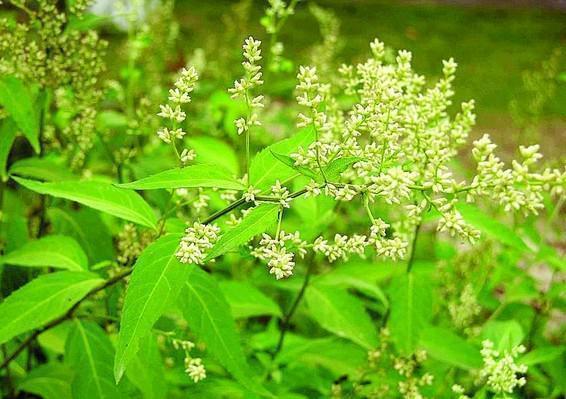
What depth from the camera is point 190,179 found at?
5.78ft

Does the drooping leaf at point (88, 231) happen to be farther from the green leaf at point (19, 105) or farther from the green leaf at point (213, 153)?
the green leaf at point (213, 153)

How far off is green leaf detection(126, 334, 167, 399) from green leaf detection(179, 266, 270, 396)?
0.96 ft

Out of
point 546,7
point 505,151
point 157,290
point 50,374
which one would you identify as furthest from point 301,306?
point 546,7

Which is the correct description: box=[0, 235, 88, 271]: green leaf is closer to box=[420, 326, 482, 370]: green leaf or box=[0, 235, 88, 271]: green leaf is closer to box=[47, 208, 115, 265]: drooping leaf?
box=[47, 208, 115, 265]: drooping leaf

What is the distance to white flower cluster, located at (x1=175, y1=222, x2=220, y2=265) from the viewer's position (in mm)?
1670

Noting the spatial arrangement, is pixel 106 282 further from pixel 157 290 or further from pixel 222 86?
pixel 222 86

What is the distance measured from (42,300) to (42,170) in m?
0.70

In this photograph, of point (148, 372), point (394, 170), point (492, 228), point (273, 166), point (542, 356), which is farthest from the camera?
point (542, 356)

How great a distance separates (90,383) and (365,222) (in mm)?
2116

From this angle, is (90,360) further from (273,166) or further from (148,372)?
(273,166)

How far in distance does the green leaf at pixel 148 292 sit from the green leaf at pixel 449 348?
1.31 meters

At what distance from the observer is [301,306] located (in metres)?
3.52

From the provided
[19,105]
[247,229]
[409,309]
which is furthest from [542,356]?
[19,105]

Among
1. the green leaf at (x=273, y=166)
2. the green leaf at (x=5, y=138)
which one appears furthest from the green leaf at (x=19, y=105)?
the green leaf at (x=273, y=166)
